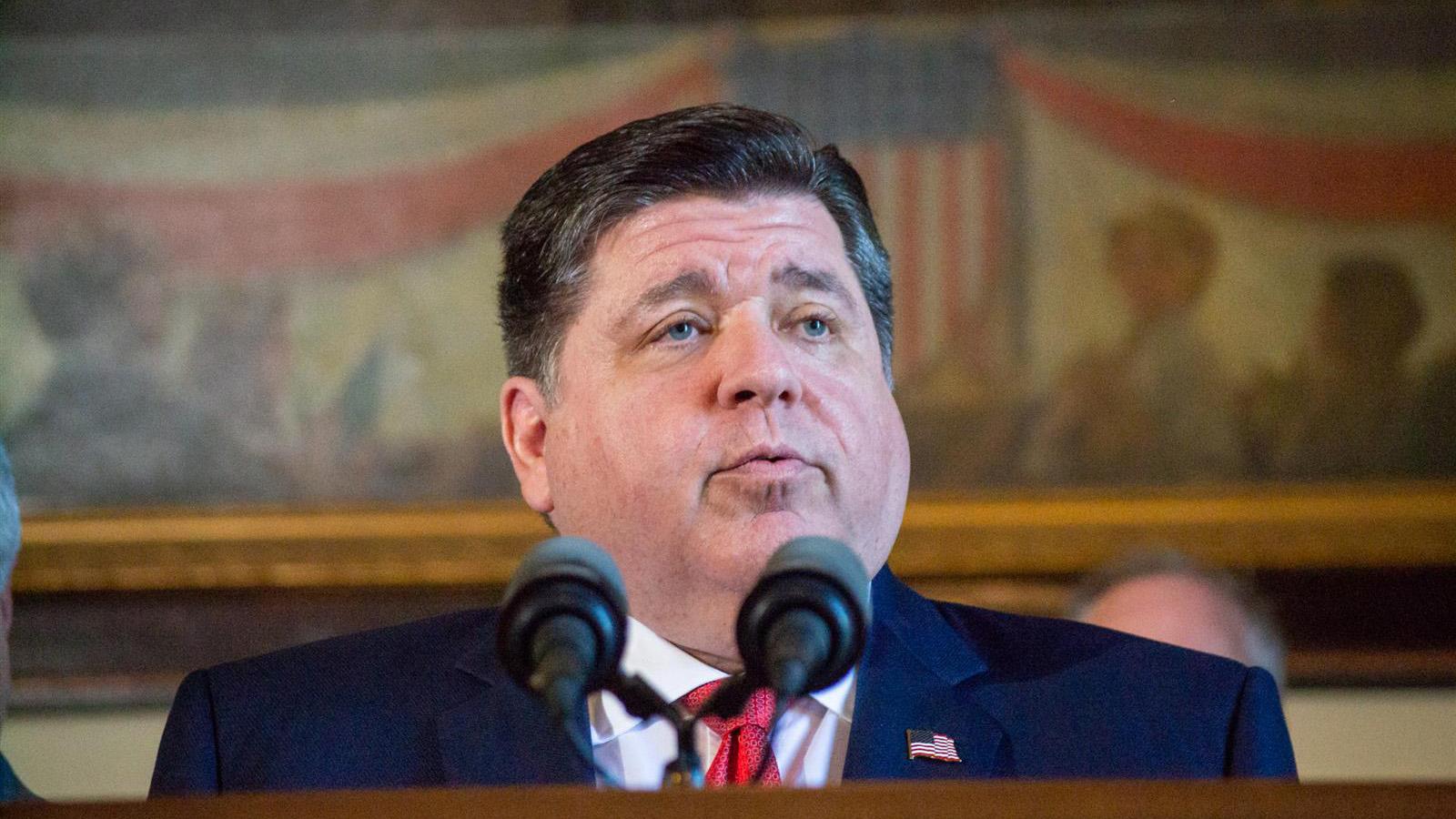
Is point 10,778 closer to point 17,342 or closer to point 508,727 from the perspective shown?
point 508,727

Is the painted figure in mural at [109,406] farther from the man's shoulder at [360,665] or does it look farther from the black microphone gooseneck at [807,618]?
the black microphone gooseneck at [807,618]

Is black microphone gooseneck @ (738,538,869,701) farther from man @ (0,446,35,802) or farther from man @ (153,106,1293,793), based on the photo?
man @ (0,446,35,802)

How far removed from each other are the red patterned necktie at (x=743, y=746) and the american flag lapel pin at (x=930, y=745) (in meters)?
0.18

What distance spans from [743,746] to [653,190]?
2.69 ft

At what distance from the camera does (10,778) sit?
2551mm

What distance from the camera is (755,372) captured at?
6.94ft

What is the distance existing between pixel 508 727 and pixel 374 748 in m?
0.19

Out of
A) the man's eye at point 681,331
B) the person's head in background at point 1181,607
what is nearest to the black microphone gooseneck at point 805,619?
the man's eye at point 681,331

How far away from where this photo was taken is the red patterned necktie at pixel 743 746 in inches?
78.7

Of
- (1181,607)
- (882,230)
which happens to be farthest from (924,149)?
(1181,607)

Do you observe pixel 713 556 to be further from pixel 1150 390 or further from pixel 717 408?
pixel 1150 390

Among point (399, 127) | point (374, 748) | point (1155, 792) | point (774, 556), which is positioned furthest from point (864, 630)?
point (399, 127)

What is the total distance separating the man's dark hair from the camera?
2365 millimetres

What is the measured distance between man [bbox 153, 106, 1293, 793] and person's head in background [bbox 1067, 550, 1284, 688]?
4.81 ft
